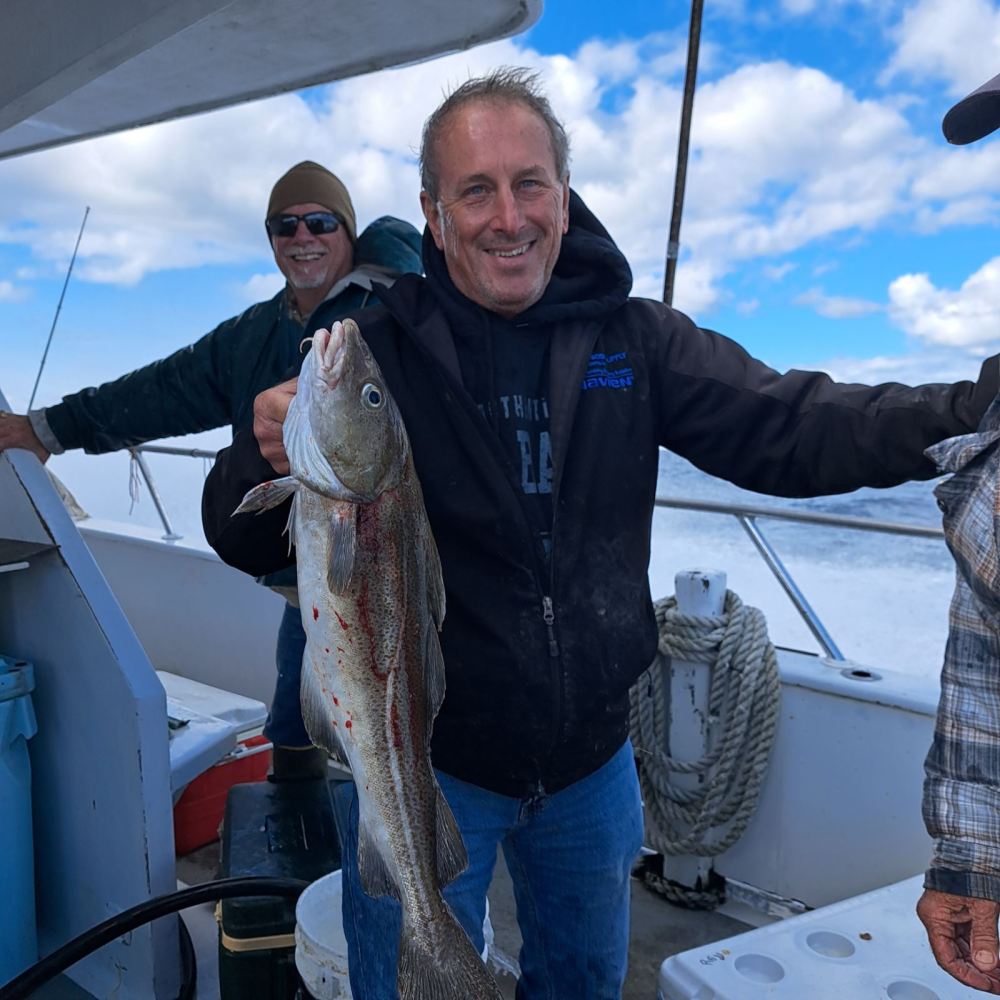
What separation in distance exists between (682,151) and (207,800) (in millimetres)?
4437

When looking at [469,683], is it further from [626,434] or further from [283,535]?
[626,434]

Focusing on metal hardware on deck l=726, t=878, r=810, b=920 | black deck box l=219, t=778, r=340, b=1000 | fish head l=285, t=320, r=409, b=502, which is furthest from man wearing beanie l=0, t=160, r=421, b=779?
metal hardware on deck l=726, t=878, r=810, b=920

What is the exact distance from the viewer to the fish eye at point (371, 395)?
1.73 m

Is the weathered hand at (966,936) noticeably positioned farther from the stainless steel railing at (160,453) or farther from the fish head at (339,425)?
the stainless steel railing at (160,453)

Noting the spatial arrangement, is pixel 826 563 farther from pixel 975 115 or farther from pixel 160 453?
pixel 975 115

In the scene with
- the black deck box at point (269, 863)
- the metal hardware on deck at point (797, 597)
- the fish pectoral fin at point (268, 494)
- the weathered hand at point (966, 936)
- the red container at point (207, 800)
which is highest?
the fish pectoral fin at point (268, 494)

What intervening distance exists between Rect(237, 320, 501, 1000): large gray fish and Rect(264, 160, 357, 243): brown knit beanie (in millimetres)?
1829

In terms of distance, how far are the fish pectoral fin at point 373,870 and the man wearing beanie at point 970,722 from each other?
957 mm

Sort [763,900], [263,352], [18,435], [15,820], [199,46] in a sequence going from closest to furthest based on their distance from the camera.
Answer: [199,46] < [15,820] < [18,435] < [263,352] < [763,900]

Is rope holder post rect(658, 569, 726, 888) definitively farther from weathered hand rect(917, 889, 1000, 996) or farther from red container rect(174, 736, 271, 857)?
weathered hand rect(917, 889, 1000, 996)

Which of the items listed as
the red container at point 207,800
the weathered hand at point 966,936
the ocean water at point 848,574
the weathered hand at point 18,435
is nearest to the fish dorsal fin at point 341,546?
the weathered hand at point 966,936

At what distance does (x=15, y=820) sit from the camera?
2812mm

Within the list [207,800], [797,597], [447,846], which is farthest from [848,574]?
[447,846]

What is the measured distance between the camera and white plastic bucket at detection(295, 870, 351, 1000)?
7.17 ft
